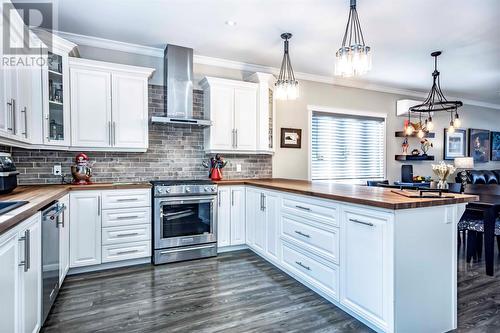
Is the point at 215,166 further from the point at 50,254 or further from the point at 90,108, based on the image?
the point at 50,254


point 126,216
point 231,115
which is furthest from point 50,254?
point 231,115

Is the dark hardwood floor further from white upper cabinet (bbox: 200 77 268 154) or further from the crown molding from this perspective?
the crown molding

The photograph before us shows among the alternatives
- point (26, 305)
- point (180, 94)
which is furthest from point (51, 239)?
point (180, 94)

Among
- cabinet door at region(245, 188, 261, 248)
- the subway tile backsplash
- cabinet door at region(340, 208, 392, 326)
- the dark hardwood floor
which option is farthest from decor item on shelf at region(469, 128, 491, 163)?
cabinet door at region(340, 208, 392, 326)

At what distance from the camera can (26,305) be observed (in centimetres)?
161

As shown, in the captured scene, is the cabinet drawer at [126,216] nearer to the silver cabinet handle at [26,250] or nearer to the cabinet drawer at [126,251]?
the cabinet drawer at [126,251]

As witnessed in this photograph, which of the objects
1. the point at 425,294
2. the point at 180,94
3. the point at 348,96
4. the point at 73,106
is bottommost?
the point at 425,294

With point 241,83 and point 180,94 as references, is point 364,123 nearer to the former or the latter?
point 241,83

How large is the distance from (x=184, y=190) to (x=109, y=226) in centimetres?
89

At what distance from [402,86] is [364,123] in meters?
1.08

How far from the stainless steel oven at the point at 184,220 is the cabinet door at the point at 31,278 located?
1.50 metres

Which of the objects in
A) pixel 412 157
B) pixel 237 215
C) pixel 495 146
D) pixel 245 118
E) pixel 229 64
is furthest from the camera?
pixel 495 146

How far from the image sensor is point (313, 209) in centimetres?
254

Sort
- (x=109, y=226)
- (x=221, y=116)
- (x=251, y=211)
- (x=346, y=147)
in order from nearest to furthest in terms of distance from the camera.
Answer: (x=109, y=226) → (x=251, y=211) → (x=221, y=116) → (x=346, y=147)
